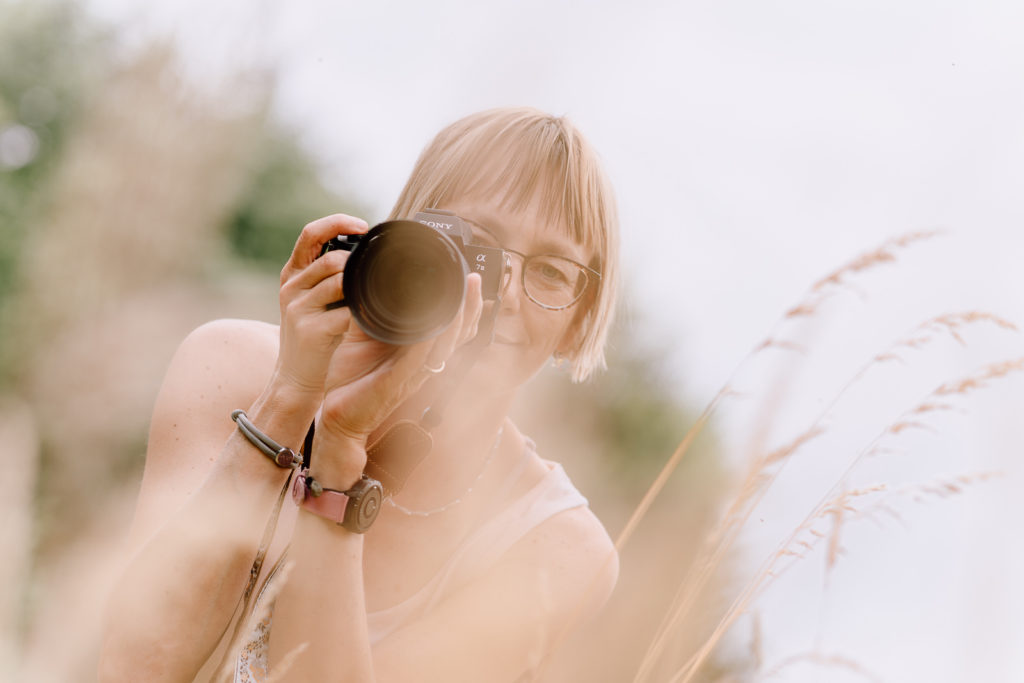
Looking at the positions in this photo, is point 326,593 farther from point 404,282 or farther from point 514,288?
point 514,288

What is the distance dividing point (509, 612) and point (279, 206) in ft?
6.97

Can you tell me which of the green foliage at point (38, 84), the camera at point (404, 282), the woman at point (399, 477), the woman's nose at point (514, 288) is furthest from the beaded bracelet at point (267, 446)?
the green foliage at point (38, 84)

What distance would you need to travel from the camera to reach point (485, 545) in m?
1.36

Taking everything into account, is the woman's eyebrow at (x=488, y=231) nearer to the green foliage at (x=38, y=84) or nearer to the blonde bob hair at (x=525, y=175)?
the blonde bob hair at (x=525, y=175)

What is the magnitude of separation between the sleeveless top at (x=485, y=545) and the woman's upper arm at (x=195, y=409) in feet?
1.26

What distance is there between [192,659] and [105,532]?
143 cm

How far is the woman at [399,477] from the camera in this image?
904mm

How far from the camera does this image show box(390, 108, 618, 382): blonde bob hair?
1218 millimetres

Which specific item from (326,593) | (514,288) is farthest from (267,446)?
(514,288)

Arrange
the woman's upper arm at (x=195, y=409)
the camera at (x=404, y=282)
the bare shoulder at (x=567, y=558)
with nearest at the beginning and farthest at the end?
the camera at (x=404, y=282) → the woman's upper arm at (x=195, y=409) → the bare shoulder at (x=567, y=558)

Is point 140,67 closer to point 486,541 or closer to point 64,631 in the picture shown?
point 64,631

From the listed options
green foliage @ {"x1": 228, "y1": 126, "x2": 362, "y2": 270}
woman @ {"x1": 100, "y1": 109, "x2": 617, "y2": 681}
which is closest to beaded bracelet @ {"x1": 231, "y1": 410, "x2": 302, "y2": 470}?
woman @ {"x1": 100, "y1": 109, "x2": 617, "y2": 681}

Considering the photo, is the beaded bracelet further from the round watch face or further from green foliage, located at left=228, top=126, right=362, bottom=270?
green foliage, located at left=228, top=126, right=362, bottom=270

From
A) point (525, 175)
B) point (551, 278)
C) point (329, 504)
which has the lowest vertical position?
point (329, 504)
